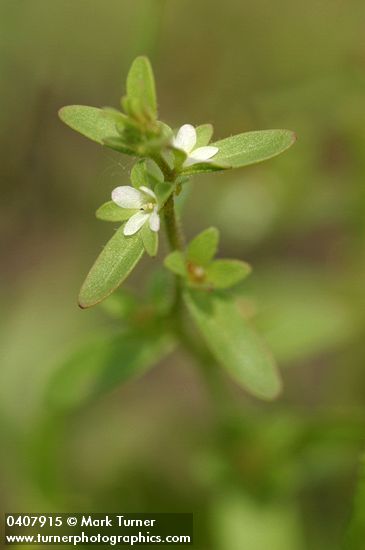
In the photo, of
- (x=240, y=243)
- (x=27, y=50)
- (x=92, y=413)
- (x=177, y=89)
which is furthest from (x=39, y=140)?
(x=92, y=413)

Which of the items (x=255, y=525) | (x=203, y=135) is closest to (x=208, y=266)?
(x=203, y=135)

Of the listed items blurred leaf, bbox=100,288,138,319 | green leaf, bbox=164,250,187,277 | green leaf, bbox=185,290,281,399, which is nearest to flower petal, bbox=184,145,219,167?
green leaf, bbox=164,250,187,277

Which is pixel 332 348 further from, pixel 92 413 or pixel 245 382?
pixel 245 382

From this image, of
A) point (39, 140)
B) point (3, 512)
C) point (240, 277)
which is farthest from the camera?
point (39, 140)

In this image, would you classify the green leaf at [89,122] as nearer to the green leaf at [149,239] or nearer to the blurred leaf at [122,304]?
the green leaf at [149,239]

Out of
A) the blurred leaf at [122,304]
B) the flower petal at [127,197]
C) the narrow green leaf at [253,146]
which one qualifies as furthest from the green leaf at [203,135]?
the blurred leaf at [122,304]

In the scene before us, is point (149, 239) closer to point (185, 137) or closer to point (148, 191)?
point (148, 191)
